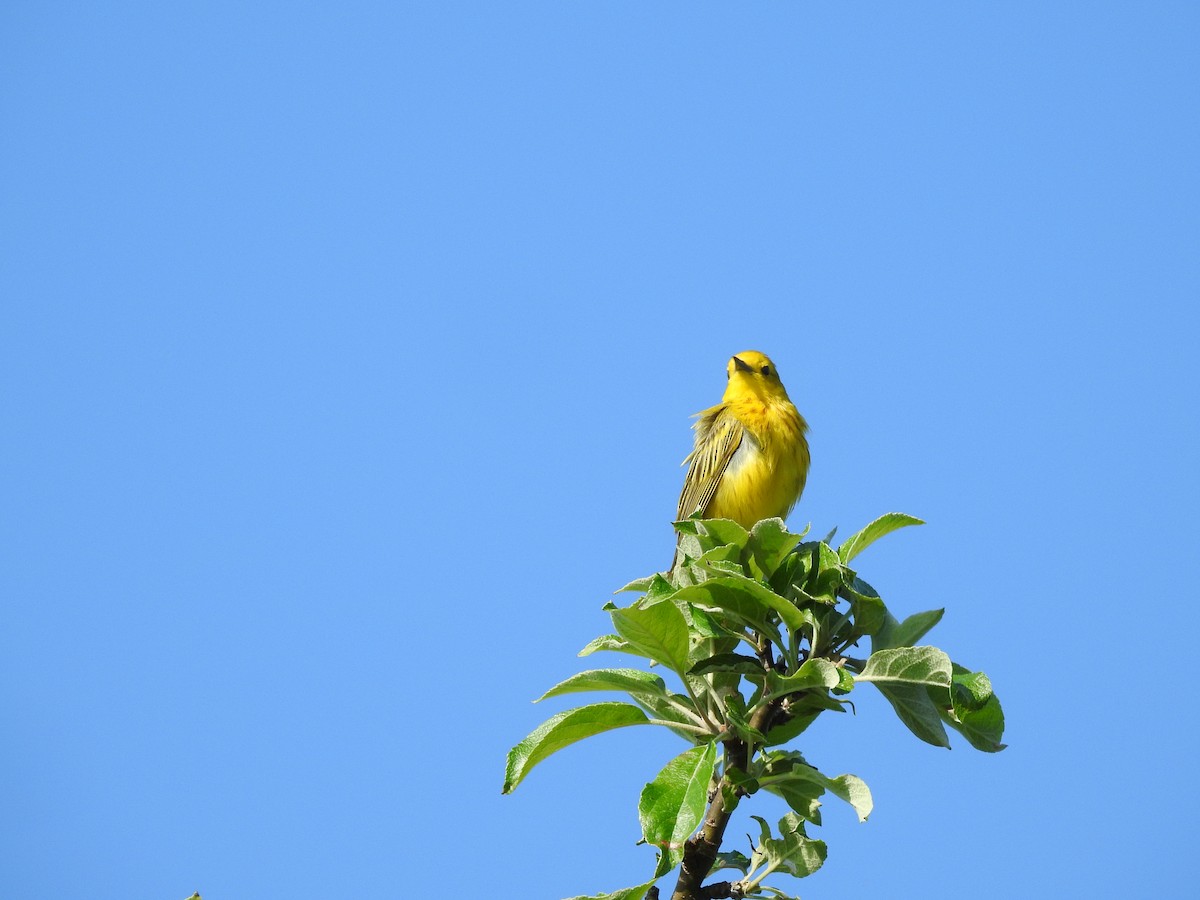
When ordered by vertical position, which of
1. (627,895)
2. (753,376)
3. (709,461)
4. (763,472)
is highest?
(753,376)

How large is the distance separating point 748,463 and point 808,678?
4.12m

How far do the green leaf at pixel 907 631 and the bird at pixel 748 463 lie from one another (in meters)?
3.52

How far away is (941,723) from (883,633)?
39 centimetres

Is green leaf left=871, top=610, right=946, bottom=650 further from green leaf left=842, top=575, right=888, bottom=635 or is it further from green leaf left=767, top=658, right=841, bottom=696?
green leaf left=767, top=658, right=841, bottom=696

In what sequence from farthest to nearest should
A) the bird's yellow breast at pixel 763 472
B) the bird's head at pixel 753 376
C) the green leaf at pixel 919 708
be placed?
the bird's head at pixel 753 376
the bird's yellow breast at pixel 763 472
the green leaf at pixel 919 708

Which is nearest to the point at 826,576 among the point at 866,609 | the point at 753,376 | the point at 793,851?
the point at 866,609

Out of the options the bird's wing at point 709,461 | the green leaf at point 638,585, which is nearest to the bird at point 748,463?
the bird's wing at point 709,461

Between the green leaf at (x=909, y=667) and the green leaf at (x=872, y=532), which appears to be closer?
the green leaf at (x=909, y=667)

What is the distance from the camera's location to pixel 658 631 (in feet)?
12.3

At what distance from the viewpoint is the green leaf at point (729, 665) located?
149 inches

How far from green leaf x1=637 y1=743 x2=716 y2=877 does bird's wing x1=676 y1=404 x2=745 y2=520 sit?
418 centimetres

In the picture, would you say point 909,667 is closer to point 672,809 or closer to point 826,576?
point 826,576

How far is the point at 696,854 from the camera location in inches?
138

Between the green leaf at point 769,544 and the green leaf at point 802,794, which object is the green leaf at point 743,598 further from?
the green leaf at point 802,794
